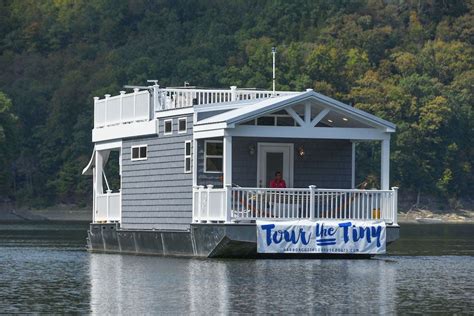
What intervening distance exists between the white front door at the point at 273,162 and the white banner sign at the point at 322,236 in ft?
11.4

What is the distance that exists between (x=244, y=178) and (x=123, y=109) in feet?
14.9

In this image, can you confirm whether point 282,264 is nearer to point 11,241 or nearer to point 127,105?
point 127,105

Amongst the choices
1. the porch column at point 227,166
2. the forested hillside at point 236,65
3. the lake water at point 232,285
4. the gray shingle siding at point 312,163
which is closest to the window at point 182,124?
the gray shingle siding at point 312,163

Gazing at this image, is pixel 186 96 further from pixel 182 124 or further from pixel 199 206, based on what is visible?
pixel 199 206

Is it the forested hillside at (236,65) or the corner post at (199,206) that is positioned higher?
the forested hillside at (236,65)

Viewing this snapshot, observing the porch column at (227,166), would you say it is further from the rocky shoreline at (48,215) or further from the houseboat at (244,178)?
the rocky shoreline at (48,215)

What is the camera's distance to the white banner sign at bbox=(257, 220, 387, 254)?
3834 cm

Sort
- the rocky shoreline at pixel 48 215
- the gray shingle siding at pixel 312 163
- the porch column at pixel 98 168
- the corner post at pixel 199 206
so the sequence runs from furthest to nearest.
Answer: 1. the rocky shoreline at pixel 48 215
2. the porch column at pixel 98 168
3. the gray shingle siding at pixel 312 163
4. the corner post at pixel 199 206

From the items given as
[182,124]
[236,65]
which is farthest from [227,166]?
[236,65]

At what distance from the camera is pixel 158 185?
42.2m

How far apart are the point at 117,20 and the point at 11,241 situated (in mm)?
94525

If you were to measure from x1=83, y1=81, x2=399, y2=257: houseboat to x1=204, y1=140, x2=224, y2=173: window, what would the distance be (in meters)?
0.03

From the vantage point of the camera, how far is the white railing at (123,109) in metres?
42.8

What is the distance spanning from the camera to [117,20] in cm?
15025
